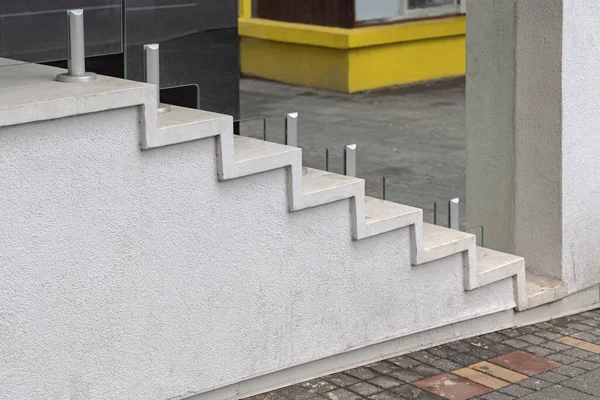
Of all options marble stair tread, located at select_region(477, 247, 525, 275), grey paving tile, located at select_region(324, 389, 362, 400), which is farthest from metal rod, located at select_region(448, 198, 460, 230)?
grey paving tile, located at select_region(324, 389, 362, 400)

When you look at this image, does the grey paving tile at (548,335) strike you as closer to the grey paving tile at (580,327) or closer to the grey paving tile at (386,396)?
the grey paving tile at (580,327)

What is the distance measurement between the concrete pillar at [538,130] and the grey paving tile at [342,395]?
1751mm

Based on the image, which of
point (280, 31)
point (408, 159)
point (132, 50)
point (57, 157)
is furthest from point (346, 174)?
point (280, 31)

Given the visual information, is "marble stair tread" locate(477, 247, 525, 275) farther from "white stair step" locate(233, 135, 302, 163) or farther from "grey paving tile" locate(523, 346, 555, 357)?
"white stair step" locate(233, 135, 302, 163)

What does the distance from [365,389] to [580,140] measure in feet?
6.63

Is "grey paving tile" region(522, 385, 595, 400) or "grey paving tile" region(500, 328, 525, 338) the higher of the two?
"grey paving tile" region(500, 328, 525, 338)

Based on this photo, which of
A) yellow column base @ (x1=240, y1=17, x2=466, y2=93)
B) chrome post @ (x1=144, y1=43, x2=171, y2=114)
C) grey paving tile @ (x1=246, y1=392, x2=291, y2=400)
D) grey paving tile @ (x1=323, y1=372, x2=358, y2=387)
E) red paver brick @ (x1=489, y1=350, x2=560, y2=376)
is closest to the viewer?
chrome post @ (x1=144, y1=43, x2=171, y2=114)

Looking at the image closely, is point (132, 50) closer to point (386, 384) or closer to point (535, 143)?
point (386, 384)

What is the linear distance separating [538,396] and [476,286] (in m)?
0.81

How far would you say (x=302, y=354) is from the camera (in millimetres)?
5477

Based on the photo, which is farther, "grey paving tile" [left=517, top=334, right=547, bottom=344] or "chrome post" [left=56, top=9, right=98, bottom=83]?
"grey paving tile" [left=517, top=334, right=547, bottom=344]

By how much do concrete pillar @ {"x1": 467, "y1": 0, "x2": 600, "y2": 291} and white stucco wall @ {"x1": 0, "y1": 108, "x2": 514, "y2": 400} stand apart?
1204 mm

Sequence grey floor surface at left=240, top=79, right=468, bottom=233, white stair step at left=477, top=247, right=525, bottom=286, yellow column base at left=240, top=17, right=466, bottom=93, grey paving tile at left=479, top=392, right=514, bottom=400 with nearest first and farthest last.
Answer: grey paving tile at left=479, top=392, right=514, bottom=400 < white stair step at left=477, top=247, right=525, bottom=286 < grey floor surface at left=240, top=79, right=468, bottom=233 < yellow column base at left=240, top=17, right=466, bottom=93

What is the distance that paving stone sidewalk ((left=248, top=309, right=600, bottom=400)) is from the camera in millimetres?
5492
